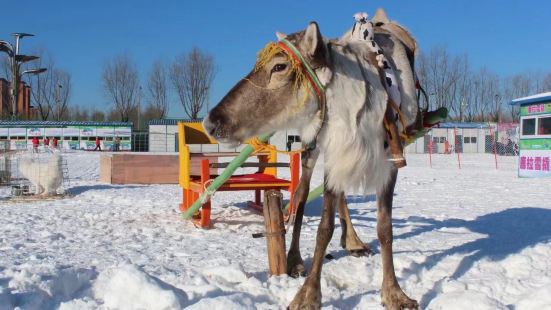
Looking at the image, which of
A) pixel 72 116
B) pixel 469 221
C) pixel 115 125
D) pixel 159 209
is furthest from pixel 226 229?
pixel 72 116

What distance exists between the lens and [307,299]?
3.70m

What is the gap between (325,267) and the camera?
478cm

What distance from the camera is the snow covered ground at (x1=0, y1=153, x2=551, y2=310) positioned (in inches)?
149

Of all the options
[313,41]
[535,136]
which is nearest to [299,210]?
[313,41]

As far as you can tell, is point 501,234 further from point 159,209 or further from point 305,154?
point 159,209

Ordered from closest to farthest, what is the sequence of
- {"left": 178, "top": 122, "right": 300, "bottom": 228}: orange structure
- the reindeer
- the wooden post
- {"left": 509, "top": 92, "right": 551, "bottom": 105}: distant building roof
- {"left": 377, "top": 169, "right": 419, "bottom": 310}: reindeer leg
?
1. the reindeer
2. {"left": 377, "top": 169, "right": 419, "bottom": 310}: reindeer leg
3. the wooden post
4. {"left": 178, "top": 122, "right": 300, "bottom": 228}: orange structure
5. {"left": 509, "top": 92, "right": 551, "bottom": 105}: distant building roof

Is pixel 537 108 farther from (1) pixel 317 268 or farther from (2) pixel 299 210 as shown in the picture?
(1) pixel 317 268

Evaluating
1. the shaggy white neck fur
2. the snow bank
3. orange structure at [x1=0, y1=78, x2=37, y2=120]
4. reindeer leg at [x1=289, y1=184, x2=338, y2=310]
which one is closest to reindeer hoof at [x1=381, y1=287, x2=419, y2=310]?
reindeer leg at [x1=289, y1=184, x2=338, y2=310]

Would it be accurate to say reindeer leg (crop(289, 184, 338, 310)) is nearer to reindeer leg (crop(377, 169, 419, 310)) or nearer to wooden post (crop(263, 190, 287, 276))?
reindeer leg (crop(377, 169, 419, 310))

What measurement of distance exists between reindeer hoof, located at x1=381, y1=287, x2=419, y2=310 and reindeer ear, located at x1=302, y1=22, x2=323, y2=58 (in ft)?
5.85

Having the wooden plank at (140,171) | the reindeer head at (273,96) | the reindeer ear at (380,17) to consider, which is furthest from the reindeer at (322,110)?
the wooden plank at (140,171)

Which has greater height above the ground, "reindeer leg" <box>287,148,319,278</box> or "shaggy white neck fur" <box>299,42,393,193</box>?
"shaggy white neck fur" <box>299,42,393,193</box>

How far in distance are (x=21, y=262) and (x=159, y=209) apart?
427cm

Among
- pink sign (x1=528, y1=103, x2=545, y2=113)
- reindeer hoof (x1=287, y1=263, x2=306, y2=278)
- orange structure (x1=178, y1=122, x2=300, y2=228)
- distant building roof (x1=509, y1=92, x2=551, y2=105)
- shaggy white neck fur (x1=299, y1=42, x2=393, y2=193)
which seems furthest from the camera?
pink sign (x1=528, y1=103, x2=545, y2=113)
